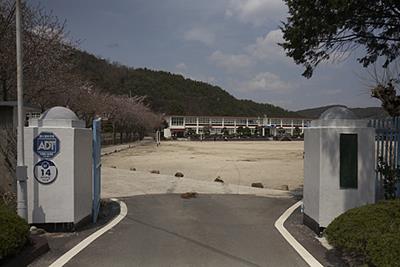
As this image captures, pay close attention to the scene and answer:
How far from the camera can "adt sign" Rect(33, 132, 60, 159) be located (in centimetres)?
754

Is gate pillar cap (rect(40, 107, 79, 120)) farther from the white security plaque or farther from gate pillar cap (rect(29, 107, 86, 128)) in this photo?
the white security plaque

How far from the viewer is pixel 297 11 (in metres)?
9.65

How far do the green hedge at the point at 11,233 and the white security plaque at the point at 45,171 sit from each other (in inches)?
55.5

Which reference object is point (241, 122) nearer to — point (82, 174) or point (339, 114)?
point (339, 114)

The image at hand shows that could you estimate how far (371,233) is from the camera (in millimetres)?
5492

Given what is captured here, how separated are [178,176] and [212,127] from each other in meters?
122

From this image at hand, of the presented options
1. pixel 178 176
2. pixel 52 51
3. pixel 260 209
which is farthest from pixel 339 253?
pixel 52 51

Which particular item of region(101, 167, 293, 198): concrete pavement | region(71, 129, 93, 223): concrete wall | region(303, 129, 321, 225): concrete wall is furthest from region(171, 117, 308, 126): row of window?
region(303, 129, 321, 225): concrete wall

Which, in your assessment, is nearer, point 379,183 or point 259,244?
point 259,244

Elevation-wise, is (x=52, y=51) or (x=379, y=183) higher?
(x=52, y=51)

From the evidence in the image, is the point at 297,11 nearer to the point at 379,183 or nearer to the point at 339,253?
the point at 379,183

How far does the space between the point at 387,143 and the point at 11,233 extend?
6.69 m

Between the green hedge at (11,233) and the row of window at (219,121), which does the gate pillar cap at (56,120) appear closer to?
the green hedge at (11,233)

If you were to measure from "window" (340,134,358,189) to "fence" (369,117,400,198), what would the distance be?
102cm
